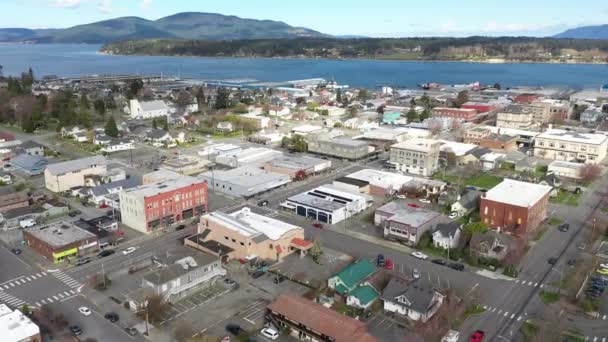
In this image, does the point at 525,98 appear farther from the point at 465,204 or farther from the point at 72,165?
the point at 72,165

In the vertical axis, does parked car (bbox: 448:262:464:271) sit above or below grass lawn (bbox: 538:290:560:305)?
above

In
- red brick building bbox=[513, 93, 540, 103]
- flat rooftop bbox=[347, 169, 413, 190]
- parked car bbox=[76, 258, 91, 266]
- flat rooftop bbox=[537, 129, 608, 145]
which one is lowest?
parked car bbox=[76, 258, 91, 266]

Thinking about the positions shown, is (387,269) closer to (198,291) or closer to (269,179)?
(198,291)

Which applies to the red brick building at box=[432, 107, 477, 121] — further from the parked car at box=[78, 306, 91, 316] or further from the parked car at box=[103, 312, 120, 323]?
the parked car at box=[78, 306, 91, 316]

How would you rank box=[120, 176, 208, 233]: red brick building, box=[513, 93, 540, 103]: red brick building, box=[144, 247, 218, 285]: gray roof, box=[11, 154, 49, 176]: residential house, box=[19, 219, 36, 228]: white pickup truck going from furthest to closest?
box=[513, 93, 540, 103]: red brick building, box=[11, 154, 49, 176]: residential house, box=[19, 219, 36, 228]: white pickup truck, box=[120, 176, 208, 233]: red brick building, box=[144, 247, 218, 285]: gray roof

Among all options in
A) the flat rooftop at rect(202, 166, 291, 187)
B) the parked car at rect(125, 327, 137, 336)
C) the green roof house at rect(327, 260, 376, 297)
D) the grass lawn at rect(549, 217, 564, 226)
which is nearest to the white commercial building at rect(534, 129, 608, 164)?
the grass lawn at rect(549, 217, 564, 226)

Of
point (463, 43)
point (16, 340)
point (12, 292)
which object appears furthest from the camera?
point (463, 43)

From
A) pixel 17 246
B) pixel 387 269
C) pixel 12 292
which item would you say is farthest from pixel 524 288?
pixel 17 246
